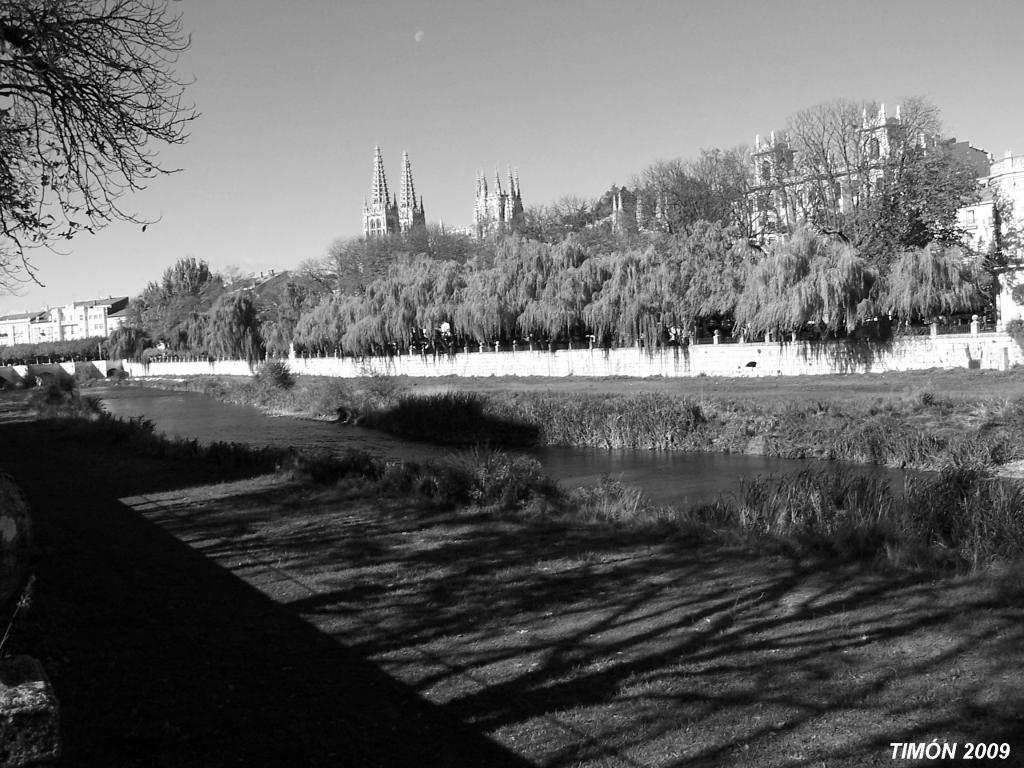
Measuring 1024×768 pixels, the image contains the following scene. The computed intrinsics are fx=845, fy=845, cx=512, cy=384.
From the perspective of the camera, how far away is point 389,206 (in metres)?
160

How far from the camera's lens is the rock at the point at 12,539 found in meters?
3.26

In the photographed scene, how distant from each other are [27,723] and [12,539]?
28.7 inches

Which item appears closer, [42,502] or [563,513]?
[563,513]

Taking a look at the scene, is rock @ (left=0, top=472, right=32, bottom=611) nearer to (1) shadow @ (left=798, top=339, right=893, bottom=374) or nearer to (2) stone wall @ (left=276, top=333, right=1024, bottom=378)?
(2) stone wall @ (left=276, top=333, right=1024, bottom=378)

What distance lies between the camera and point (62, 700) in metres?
5.18

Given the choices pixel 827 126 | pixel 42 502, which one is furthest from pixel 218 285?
pixel 42 502

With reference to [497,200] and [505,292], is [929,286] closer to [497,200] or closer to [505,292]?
[505,292]

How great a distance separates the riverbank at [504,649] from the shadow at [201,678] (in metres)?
0.02

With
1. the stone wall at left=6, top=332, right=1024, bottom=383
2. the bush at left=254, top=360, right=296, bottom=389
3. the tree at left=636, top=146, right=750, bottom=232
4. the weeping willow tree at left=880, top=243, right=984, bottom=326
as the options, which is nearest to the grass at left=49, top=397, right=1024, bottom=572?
the stone wall at left=6, top=332, right=1024, bottom=383

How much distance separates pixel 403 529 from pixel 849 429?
14.7 metres

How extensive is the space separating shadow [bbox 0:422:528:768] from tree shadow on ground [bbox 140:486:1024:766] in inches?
13.3

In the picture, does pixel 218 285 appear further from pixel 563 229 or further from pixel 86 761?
→ pixel 86 761

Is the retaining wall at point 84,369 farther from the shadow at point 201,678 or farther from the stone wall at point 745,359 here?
the shadow at point 201,678

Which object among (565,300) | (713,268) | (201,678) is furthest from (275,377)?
(201,678)
